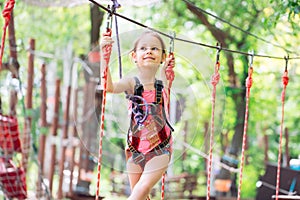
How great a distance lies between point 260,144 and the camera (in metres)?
8.01

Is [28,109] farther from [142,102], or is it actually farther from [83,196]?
[142,102]

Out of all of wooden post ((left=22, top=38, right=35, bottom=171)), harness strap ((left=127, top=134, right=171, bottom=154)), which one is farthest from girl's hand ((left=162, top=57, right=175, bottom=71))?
wooden post ((left=22, top=38, right=35, bottom=171))

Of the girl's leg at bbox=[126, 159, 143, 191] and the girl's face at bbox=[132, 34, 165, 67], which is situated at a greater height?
the girl's face at bbox=[132, 34, 165, 67]

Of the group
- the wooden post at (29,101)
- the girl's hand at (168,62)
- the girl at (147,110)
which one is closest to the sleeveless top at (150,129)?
the girl at (147,110)

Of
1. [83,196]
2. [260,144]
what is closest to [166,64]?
[83,196]

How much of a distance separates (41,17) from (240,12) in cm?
265

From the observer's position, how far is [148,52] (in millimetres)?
1948

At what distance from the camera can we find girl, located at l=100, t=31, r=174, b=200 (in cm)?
193

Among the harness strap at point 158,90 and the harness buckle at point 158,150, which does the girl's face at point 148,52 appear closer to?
the harness strap at point 158,90

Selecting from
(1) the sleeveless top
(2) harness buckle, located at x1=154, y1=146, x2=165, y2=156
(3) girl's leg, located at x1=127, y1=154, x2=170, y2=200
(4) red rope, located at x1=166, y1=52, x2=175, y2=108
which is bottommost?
(3) girl's leg, located at x1=127, y1=154, x2=170, y2=200

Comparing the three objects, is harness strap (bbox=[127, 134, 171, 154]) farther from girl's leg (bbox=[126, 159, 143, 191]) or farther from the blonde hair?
the blonde hair

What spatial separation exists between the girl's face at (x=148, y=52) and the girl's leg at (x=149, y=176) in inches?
13.1

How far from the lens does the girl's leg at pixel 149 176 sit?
1.83 m

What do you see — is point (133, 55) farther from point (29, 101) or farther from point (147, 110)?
point (29, 101)
